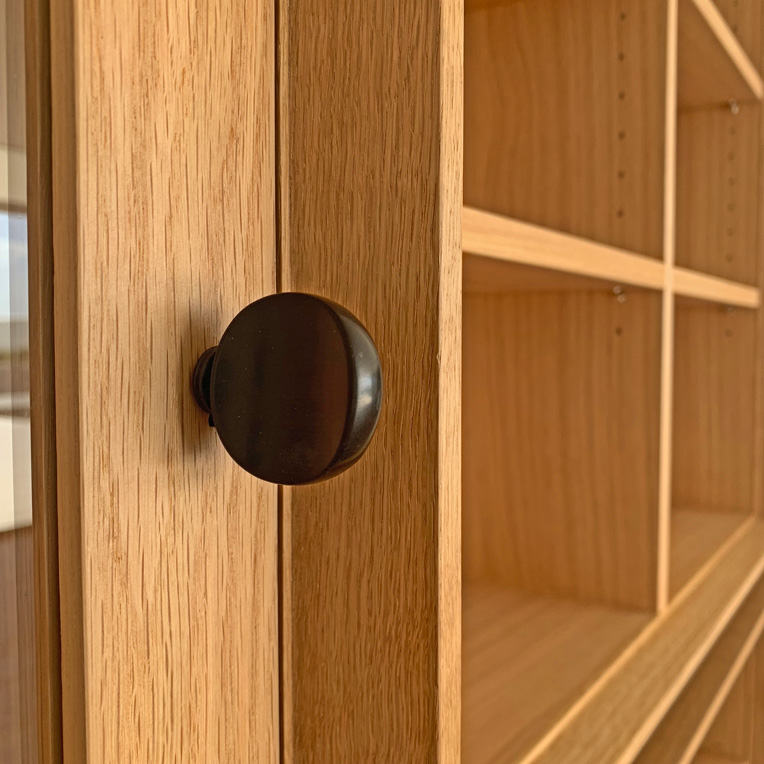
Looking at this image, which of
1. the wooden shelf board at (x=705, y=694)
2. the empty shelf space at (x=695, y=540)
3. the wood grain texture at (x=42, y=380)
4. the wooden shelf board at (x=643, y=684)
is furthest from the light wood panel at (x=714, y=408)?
the wood grain texture at (x=42, y=380)

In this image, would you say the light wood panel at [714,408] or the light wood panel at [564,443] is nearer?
the light wood panel at [564,443]

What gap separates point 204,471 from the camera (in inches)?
11.7

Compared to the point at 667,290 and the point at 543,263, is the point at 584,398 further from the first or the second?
the point at 543,263

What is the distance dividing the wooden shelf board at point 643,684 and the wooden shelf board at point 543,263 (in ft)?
1.05

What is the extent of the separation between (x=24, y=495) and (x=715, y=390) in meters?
1.19

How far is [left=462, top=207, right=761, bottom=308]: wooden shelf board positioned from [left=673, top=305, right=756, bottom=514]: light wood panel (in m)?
0.33

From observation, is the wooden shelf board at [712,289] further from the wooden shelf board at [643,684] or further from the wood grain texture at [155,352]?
the wood grain texture at [155,352]

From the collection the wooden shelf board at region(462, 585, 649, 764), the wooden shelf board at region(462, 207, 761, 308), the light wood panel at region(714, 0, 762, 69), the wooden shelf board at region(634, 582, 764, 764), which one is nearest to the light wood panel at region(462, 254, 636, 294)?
the wooden shelf board at region(462, 207, 761, 308)

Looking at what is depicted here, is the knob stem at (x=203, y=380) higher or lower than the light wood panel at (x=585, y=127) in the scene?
lower

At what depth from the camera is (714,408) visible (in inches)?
50.1

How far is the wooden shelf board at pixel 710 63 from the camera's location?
88 centimetres

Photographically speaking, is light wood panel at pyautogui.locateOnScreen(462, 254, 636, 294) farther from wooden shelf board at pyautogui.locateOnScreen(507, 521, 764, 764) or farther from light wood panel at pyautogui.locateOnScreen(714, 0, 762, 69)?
light wood panel at pyautogui.locateOnScreen(714, 0, 762, 69)

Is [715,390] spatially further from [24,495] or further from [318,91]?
[24,495]

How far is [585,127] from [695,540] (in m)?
0.62
